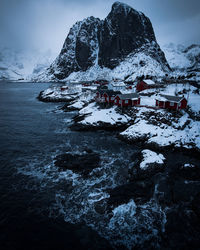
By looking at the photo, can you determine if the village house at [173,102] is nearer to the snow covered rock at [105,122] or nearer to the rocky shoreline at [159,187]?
the rocky shoreline at [159,187]

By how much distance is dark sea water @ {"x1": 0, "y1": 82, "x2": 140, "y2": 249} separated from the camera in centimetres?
1428

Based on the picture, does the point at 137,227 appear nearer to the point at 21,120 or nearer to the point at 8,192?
the point at 8,192

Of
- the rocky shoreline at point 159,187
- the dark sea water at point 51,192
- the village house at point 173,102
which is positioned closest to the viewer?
the dark sea water at point 51,192

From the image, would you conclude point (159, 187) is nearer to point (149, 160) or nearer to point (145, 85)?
point (149, 160)

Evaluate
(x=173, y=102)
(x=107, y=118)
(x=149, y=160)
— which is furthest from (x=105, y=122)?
(x=149, y=160)

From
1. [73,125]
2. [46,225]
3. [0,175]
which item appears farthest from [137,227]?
[73,125]

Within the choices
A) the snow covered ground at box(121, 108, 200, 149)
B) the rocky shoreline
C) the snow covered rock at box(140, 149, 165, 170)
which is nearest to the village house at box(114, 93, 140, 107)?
the snow covered ground at box(121, 108, 200, 149)

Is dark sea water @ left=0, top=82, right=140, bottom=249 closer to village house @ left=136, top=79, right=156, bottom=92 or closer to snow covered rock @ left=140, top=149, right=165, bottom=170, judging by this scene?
snow covered rock @ left=140, top=149, right=165, bottom=170

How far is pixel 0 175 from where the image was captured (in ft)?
73.3

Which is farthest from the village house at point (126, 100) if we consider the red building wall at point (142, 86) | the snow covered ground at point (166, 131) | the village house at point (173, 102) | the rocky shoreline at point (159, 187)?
the red building wall at point (142, 86)

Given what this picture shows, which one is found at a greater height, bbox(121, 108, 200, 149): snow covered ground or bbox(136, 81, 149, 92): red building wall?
bbox(136, 81, 149, 92): red building wall

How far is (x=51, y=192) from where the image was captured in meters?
19.5

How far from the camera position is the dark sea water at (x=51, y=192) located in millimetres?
14280

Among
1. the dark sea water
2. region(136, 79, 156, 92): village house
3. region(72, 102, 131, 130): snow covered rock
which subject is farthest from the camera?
region(136, 79, 156, 92): village house
